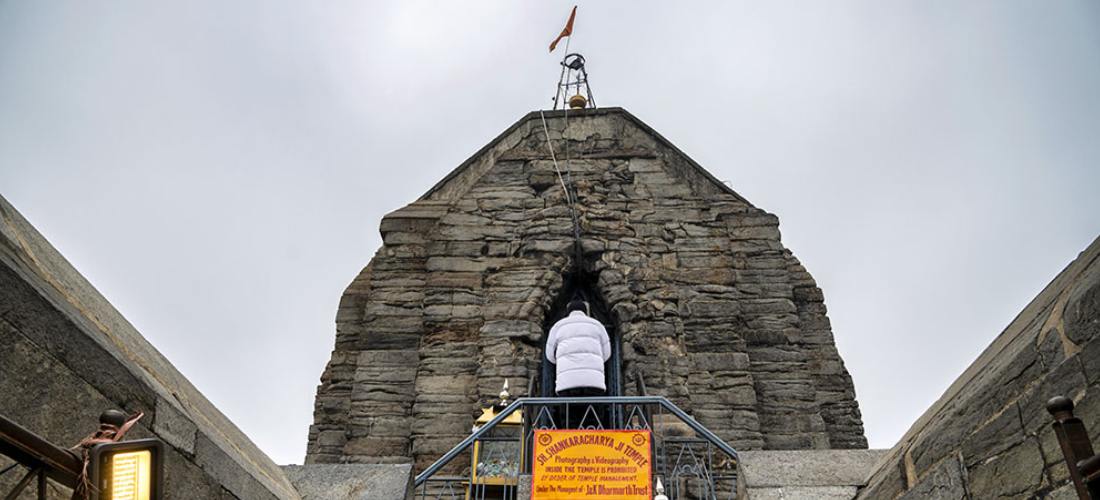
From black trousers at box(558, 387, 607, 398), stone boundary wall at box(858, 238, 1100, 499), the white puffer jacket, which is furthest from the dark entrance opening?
stone boundary wall at box(858, 238, 1100, 499)

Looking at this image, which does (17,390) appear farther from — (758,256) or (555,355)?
(758,256)

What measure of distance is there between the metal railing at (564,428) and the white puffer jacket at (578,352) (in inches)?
9.0

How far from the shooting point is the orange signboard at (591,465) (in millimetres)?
5578

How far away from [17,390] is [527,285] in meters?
6.65

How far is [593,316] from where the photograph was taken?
9414 mm

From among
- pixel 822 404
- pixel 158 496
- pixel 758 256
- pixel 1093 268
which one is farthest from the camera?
pixel 758 256

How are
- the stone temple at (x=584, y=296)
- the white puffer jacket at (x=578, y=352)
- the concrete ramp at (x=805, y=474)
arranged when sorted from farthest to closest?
1. the stone temple at (x=584, y=296)
2. the white puffer jacket at (x=578, y=352)
3. the concrete ramp at (x=805, y=474)

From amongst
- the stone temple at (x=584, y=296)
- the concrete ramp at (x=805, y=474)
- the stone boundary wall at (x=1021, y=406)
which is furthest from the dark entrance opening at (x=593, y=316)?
the stone boundary wall at (x=1021, y=406)

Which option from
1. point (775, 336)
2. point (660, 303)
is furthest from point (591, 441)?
point (775, 336)

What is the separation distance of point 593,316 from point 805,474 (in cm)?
468

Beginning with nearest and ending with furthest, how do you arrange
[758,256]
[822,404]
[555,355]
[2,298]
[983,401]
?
[2,298] → [983,401] → [555,355] → [822,404] → [758,256]

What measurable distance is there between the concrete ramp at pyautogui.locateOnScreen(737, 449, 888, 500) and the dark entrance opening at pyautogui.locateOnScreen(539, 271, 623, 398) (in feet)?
11.8

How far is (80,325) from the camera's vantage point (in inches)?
113

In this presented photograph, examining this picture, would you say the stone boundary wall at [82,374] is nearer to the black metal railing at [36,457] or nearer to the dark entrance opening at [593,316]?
the black metal railing at [36,457]
